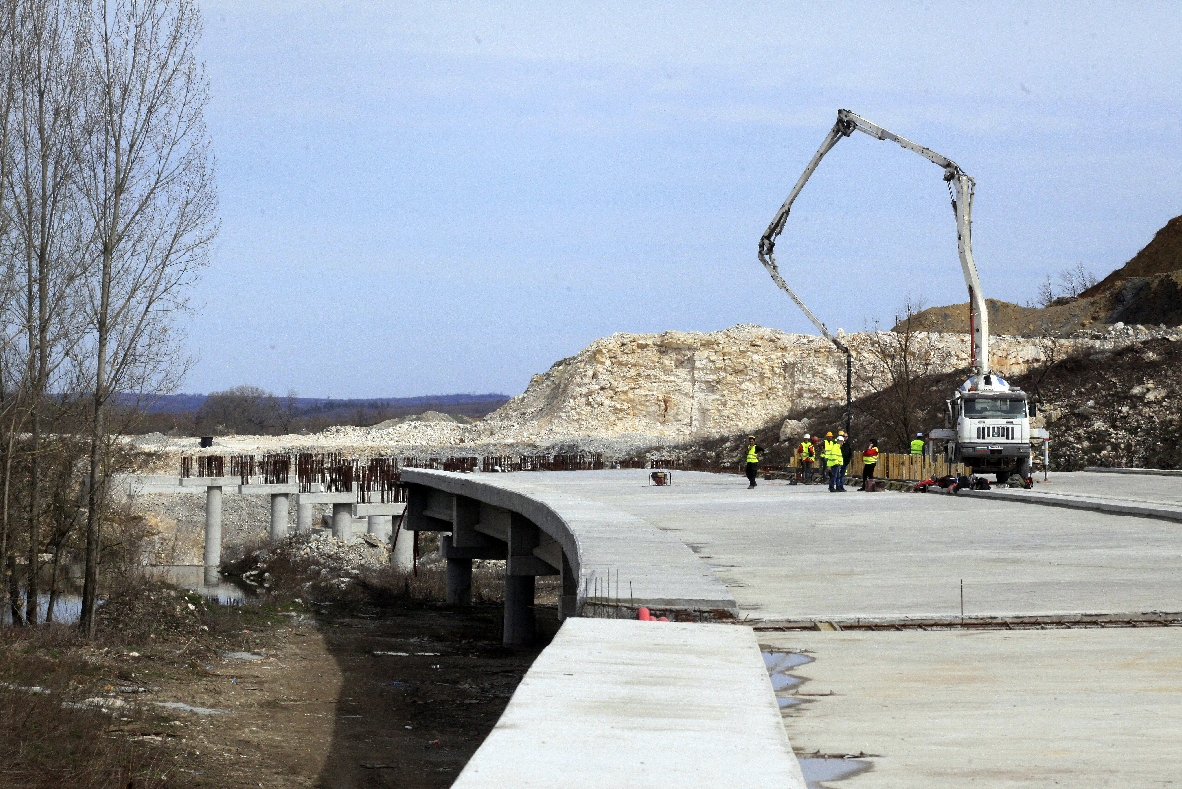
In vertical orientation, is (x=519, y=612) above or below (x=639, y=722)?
below

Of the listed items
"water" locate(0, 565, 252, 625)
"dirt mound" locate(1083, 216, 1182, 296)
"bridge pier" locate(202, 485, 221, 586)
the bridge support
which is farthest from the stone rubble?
the bridge support

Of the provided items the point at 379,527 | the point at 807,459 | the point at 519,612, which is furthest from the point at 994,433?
the point at 379,527

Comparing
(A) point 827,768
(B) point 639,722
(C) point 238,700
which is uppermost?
(B) point 639,722

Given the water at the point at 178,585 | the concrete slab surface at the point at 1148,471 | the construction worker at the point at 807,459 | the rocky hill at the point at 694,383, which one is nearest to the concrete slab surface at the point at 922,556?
the construction worker at the point at 807,459

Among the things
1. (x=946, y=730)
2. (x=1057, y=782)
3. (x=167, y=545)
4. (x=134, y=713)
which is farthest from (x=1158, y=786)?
(x=167, y=545)

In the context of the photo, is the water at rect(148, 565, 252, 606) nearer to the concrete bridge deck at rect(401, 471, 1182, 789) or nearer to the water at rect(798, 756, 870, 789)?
the concrete bridge deck at rect(401, 471, 1182, 789)

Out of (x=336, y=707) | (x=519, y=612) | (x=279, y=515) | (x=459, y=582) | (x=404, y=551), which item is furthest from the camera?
(x=279, y=515)

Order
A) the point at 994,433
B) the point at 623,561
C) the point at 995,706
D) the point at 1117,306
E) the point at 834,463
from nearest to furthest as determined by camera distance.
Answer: the point at 995,706, the point at 623,561, the point at 834,463, the point at 994,433, the point at 1117,306

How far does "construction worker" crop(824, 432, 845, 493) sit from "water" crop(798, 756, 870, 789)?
25.8 meters

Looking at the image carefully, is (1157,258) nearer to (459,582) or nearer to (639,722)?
(459,582)

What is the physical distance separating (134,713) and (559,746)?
1216cm

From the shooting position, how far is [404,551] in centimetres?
4819

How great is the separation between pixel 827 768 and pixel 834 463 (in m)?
26.1

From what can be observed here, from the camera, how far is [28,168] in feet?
81.7
